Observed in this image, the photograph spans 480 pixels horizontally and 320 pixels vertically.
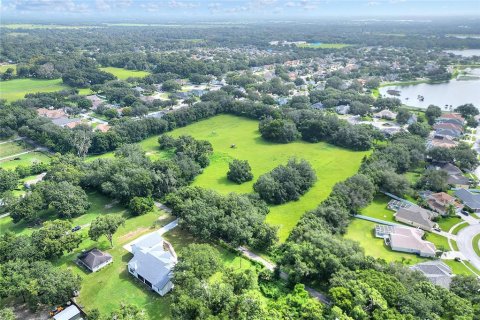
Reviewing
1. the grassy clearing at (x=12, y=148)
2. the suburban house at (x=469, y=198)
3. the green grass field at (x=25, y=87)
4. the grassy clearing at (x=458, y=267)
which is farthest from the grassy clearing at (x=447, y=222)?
the green grass field at (x=25, y=87)

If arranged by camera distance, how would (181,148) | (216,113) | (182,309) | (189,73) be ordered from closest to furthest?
(182,309) < (181,148) < (216,113) < (189,73)

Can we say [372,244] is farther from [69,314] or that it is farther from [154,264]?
[69,314]

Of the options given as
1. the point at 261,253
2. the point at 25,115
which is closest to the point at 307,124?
the point at 261,253

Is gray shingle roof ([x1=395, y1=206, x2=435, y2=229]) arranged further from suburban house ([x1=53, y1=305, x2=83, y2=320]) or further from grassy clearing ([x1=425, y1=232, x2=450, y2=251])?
suburban house ([x1=53, y1=305, x2=83, y2=320])

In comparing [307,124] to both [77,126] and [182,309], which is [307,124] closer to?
[77,126]

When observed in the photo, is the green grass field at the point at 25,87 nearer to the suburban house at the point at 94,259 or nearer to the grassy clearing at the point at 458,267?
the suburban house at the point at 94,259

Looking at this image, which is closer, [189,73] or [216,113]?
[216,113]

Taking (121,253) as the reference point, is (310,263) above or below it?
above
